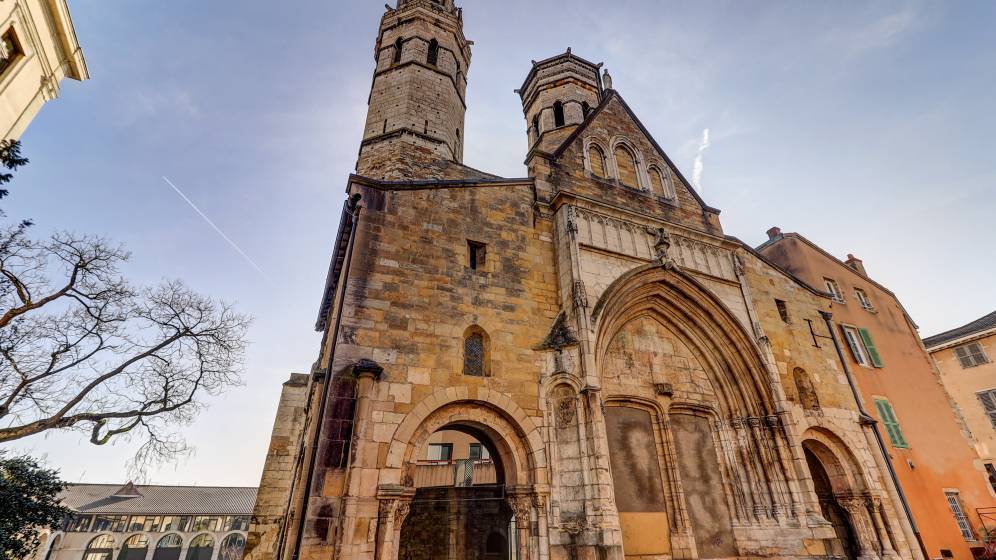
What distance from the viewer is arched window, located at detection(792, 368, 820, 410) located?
34.0ft

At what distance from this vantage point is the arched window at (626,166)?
11852mm

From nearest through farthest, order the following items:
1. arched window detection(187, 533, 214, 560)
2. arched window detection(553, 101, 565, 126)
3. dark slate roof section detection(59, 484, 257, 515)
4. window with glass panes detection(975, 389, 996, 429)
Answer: window with glass panes detection(975, 389, 996, 429) < arched window detection(553, 101, 565, 126) < arched window detection(187, 533, 214, 560) < dark slate roof section detection(59, 484, 257, 515)

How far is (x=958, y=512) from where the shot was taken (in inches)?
469

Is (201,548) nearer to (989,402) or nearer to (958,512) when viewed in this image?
(958,512)

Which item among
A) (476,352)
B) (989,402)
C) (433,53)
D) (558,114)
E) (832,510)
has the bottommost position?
(832,510)

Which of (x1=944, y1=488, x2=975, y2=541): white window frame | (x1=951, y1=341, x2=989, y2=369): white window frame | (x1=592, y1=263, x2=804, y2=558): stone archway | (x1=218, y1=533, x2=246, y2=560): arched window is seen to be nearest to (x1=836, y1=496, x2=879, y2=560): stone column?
(x1=592, y1=263, x2=804, y2=558): stone archway

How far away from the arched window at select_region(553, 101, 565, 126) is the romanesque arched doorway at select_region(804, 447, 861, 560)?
1356 cm

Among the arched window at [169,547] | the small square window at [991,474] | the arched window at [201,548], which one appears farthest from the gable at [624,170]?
the arched window at [201,548]

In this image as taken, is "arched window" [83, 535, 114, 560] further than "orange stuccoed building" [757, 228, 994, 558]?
Yes

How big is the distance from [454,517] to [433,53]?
1771cm

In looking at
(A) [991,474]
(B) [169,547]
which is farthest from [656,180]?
(B) [169,547]

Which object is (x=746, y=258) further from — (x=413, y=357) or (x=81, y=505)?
(x=81, y=505)

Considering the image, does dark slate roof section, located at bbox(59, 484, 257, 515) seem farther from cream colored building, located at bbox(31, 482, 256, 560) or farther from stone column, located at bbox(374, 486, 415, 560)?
stone column, located at bbox(374, 486, 415, 560)

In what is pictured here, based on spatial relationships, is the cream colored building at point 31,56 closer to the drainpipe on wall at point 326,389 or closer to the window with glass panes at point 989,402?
the drainpipe on wall at point 326,389
